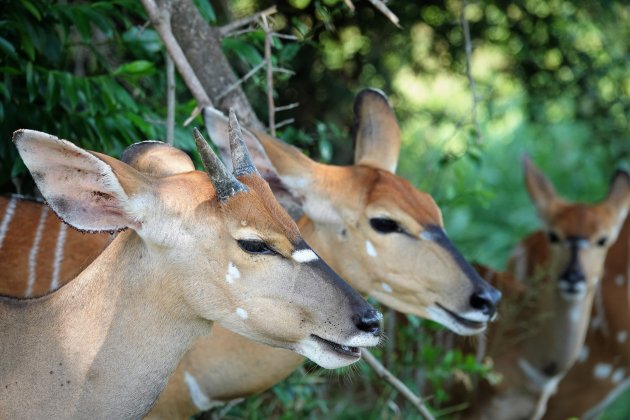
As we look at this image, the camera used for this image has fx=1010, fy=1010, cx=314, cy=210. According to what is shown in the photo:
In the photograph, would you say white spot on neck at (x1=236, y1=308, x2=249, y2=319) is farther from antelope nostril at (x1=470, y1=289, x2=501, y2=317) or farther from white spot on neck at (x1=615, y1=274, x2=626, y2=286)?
white spot on neck at (x1=615, y1=274, x2=626, y2=286)

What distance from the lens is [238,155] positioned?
108 inches

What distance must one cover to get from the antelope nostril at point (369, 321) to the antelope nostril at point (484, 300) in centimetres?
101

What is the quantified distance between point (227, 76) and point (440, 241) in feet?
3.63

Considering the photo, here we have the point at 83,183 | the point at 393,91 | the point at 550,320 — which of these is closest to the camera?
the point at 83,183

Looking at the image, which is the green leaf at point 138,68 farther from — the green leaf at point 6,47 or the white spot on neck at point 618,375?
the white spot on neck at point 618,375

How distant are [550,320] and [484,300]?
202 centimetres

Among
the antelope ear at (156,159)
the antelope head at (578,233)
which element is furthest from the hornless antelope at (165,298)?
the antelope head at (578,233)

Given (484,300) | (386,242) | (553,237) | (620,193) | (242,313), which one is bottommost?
(553,237)

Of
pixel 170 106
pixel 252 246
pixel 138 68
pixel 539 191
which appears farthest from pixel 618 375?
pixel 252 246

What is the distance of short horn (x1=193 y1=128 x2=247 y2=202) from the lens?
2533 millimetres

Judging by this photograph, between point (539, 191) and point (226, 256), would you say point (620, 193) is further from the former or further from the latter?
point (226, 256)

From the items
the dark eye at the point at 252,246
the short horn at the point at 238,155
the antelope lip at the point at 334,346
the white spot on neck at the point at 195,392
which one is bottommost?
the white spot on neck at the point at 195,392

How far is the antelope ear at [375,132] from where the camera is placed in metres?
4.05

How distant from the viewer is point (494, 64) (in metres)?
7.66
